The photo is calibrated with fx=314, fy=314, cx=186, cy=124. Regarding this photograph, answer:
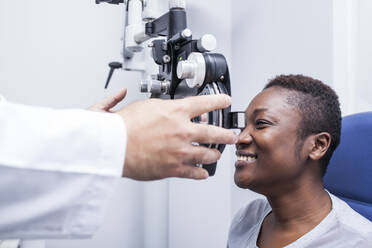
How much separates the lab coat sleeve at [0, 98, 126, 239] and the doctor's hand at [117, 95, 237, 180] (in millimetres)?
22

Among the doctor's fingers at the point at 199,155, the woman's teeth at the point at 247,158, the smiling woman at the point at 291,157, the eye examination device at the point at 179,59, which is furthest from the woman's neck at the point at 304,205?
the doctor's fingers at the point at 199,155

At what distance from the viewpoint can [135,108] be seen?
502 mm

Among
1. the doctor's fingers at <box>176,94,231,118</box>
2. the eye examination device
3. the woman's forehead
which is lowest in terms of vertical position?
the doctor's fingers at <box>176,94,231,118</box>

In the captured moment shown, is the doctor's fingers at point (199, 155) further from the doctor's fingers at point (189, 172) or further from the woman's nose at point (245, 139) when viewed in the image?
the woman's nose at point (245, 139)

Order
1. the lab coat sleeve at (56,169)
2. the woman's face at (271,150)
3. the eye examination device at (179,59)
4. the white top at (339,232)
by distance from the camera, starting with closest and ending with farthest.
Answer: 1. the lab coat sleeve at (56,169)
2. the eye examination device at (179,59)
3. the white top at (339,232)
4. the woman's face at (271,150)

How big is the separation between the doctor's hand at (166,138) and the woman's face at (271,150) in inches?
16.1

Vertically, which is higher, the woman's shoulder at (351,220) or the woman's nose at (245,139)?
the woman's nose at (245,139)

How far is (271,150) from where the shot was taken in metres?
0.89

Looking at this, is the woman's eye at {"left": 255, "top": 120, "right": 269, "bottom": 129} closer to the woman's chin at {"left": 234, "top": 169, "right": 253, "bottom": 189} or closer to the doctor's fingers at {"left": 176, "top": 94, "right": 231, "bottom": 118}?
the woman's chin at {"left": 234, "top": 169, "right": 253, "bottom": 189}

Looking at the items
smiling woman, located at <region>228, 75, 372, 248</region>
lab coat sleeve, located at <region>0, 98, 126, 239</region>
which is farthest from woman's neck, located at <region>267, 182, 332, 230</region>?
lab coat sleeve, located at <region>0, 98, 126, 239</region>

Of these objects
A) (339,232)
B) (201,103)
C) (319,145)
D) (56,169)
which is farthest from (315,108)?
(56,169)

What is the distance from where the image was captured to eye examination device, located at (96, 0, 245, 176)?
2.10 ft

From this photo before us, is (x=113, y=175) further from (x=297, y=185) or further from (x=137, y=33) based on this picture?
(x=137, y=33)

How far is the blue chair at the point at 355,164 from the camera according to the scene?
0.83m
